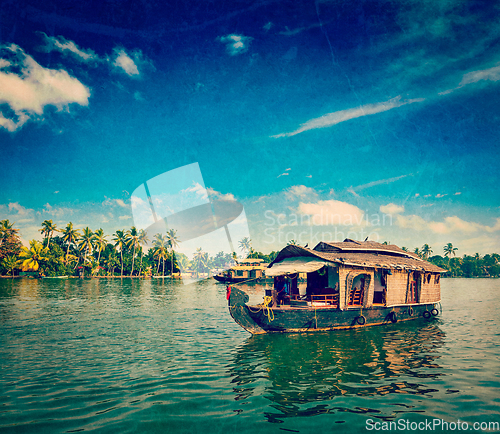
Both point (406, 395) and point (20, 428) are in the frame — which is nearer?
point (20, 428)

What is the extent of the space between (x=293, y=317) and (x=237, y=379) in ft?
17.6

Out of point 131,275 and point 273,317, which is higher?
point 273,317

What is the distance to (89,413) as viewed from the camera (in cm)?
657

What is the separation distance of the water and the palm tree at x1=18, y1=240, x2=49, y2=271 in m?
62.6

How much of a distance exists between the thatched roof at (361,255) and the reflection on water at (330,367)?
3411 millimetres

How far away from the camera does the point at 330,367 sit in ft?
32.1

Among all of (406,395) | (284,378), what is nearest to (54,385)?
(284,378)

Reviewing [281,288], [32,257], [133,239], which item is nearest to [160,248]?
[133,239]

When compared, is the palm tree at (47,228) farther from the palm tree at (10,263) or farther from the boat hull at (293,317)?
the boat hull at (293,317)

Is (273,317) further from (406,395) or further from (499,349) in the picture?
(499,349)

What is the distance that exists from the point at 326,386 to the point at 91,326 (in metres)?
13.2

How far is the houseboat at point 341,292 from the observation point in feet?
44.8

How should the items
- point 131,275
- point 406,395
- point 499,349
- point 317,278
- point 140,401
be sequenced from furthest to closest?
1. point 131,275
2. point 317,278
3. point 499,349
4. point 406,395
5. point 140,401

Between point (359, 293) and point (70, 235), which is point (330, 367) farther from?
point (70, 235)
